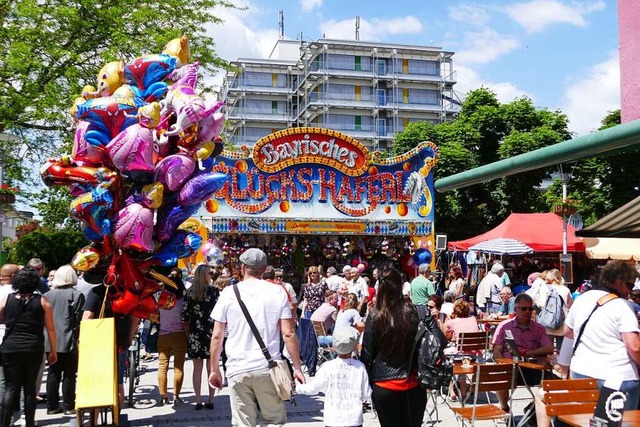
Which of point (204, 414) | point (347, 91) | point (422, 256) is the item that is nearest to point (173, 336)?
point (204, 414)

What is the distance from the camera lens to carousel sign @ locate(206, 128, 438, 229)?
749 inches

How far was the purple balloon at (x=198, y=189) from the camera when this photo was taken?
22.7 feet

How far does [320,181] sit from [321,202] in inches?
26.0

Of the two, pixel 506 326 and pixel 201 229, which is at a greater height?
pixel 201 229

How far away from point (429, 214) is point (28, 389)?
51.7ft

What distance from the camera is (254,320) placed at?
4727 millimetres

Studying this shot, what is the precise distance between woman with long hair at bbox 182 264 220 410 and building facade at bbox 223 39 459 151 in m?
49.5

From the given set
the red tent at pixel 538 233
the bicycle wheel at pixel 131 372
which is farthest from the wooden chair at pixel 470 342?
the red tent at pixel 538 233

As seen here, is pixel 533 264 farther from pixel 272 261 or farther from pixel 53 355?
pixel 53 355

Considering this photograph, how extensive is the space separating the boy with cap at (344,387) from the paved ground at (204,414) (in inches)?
96.3

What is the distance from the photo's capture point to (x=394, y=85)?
5819cm

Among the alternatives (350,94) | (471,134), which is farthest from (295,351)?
(350,94)

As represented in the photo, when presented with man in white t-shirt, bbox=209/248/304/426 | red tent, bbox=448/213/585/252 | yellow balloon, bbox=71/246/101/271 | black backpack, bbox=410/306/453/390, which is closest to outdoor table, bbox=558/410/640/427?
black backpack, bbox=410/306/453/390

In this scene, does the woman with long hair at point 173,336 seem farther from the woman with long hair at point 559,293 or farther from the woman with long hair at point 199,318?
the woman with long hair at point 559,293
